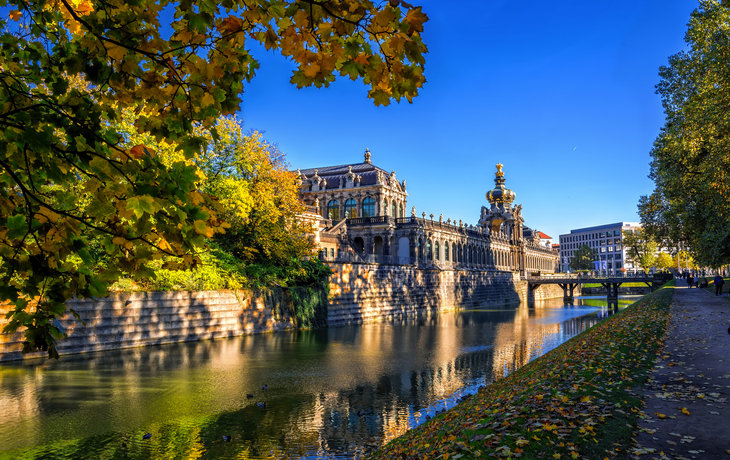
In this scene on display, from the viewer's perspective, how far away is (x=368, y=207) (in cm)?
7931

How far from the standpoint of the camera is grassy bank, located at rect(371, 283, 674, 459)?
301 inches

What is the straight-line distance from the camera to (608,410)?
9.21 meters

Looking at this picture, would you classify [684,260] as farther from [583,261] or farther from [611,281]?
→ [611,281]

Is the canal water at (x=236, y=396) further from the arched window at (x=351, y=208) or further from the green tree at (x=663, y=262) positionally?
the green tree at (x=663, y=262)

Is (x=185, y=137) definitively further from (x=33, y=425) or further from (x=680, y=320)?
(x=680, y=320)

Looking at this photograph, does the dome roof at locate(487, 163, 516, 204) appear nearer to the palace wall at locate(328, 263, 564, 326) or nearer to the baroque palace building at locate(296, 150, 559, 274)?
the baroque palace building at locate(296, 150, 559, 274)

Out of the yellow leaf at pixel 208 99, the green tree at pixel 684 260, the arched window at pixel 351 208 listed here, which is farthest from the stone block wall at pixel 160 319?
the green tree at pixel 684 260

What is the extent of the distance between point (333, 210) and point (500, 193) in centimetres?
5217

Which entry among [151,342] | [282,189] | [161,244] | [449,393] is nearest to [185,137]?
[161,244]

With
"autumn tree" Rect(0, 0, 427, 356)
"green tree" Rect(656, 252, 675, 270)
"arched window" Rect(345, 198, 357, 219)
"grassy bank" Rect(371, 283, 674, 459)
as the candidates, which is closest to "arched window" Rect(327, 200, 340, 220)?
"arched window" Rect(345, 198, 357, 219)

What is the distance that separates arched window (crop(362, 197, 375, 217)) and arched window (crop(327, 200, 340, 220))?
4.75m

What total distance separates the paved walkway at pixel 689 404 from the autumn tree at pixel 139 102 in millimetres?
6505

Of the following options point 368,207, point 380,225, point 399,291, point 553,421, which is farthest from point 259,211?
point 368,207

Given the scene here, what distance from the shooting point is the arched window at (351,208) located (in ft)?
263
